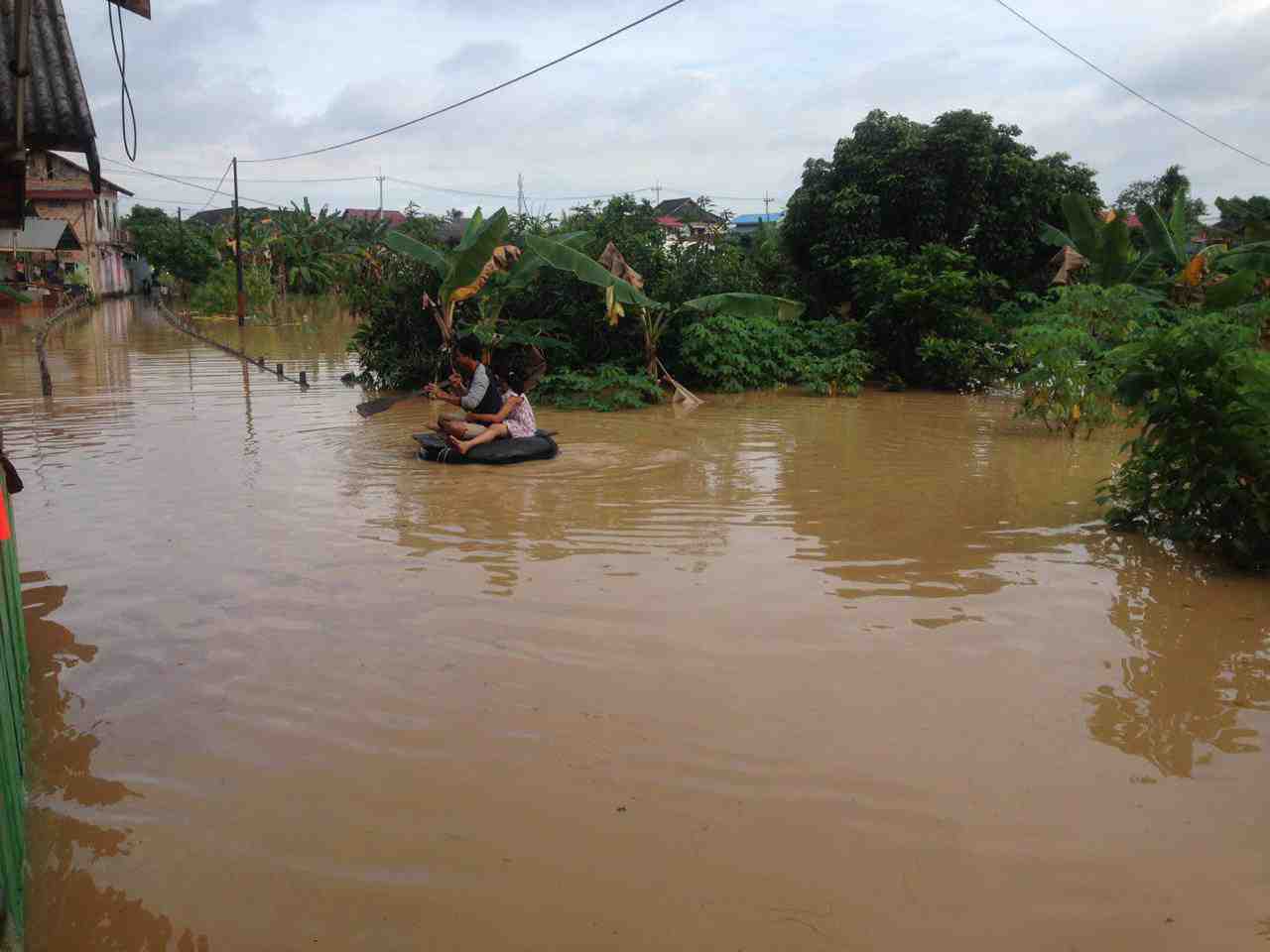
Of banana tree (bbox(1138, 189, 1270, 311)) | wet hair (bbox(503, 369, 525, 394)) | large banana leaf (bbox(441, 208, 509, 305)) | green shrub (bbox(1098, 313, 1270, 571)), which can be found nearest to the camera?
green shrub (bbox(1098, 313, 1270, 571))

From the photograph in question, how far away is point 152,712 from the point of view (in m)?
4.63

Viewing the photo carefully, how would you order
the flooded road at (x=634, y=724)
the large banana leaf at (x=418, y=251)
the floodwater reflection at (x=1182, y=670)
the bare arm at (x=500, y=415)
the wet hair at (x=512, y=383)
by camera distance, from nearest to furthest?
the flooded road at (x=634, y=724) < the floodwater reflection at (x=1182, y=670) < the bare arm at (x=500, y=415) < the wet hair at (x=512, y=383) < the large banana leaf at (x=418, y=251)

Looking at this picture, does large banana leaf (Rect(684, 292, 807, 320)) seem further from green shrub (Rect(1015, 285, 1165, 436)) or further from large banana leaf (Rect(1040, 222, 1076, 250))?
large banana leaf (Rect(1040, 222, 1076, 250))

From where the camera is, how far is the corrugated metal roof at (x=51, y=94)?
4199 millimetres

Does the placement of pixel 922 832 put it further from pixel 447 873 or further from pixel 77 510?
pixel 77 510

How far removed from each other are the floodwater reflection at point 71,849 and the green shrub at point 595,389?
37.7 ft

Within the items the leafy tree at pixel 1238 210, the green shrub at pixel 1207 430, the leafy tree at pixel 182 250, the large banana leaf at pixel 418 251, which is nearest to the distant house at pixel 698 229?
the large banana leaf at pixel 418 251

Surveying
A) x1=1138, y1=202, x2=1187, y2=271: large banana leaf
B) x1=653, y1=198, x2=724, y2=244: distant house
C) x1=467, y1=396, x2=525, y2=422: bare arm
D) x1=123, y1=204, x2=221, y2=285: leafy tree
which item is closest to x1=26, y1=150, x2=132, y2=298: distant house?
x1=123, y1=204, x2=221, y2=285: leafy tree

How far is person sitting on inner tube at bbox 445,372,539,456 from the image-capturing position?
35.4 feet

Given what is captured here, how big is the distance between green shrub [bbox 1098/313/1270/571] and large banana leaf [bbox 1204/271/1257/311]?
18.2ft

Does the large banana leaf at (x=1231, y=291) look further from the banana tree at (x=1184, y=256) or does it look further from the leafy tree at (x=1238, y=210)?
the leafy tree at (x=1238, y=210)

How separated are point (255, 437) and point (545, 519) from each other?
18.8 ft

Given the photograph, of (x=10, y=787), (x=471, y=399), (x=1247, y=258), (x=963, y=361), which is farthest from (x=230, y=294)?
(x=10, y=787)

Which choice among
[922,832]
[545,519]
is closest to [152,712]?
[922,832]
